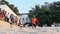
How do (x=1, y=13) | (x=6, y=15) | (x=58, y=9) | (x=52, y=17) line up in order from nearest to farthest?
(x=1, y=13)
(x=6, y=15)
(x=52, y=17)
(x=58, y=9)

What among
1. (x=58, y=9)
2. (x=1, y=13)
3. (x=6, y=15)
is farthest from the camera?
(x=58, y=9)

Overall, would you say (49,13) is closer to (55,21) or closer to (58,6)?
(55,21)

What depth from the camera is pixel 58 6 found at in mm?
77438

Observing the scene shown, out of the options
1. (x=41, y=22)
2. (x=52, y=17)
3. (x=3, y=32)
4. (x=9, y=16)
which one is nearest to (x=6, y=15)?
(x=9, y=16)

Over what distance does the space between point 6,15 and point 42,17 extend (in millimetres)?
38027

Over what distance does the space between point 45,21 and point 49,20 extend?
1.76 m

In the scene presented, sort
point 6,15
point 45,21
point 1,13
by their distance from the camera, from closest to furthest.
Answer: point 1,13
point 6,15
point 45,21

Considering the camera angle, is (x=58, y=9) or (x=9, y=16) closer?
(x=9, y=16)

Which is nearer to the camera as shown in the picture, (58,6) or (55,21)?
(55,21)

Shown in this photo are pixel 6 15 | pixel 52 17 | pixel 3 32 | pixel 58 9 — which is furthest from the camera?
pixel 58 9

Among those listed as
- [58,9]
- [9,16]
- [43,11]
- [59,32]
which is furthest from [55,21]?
[59,32]

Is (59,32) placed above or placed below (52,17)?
above

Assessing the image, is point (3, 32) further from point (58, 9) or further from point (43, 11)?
point (58, 9)

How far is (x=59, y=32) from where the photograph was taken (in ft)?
56.5
